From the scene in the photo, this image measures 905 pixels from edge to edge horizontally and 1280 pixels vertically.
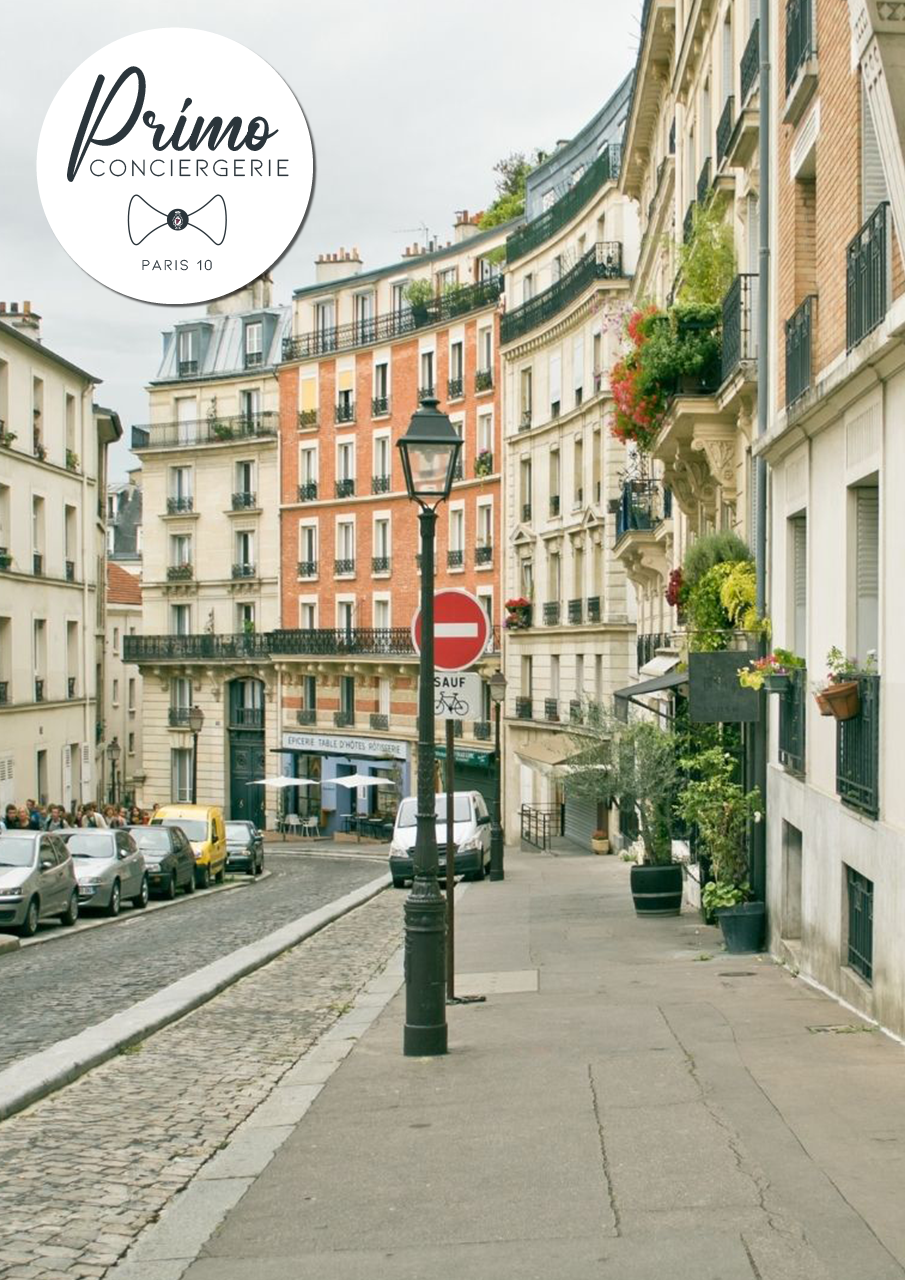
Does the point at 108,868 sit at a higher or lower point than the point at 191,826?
higher

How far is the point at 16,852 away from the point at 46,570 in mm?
22122

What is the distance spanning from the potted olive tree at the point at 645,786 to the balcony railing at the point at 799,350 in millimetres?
6790

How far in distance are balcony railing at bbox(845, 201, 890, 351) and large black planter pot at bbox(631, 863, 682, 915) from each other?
987 cm

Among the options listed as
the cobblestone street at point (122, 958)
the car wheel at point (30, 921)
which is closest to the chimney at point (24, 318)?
the cobblestone street at point (122, 958)

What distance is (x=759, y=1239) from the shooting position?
6.37 metres

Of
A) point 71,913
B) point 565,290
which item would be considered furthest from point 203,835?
point 565,290

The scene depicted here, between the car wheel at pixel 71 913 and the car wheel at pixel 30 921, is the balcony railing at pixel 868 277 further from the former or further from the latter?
the car wheel at pixel 71 913

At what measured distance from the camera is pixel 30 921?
75.3ft

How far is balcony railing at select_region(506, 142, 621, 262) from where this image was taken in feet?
139

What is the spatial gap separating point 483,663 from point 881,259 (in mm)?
42555

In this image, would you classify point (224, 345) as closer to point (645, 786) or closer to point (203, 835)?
point (203, 835)

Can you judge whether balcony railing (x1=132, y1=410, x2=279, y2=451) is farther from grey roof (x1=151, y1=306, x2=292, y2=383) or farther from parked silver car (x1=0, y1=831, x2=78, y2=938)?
parked silver car (x1=0, y1=831, x2=78, y2=938)

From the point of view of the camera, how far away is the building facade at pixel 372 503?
2156 inches

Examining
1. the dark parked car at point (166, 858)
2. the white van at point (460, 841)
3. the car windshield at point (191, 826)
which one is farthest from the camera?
the car windshield at point (191, 826)
